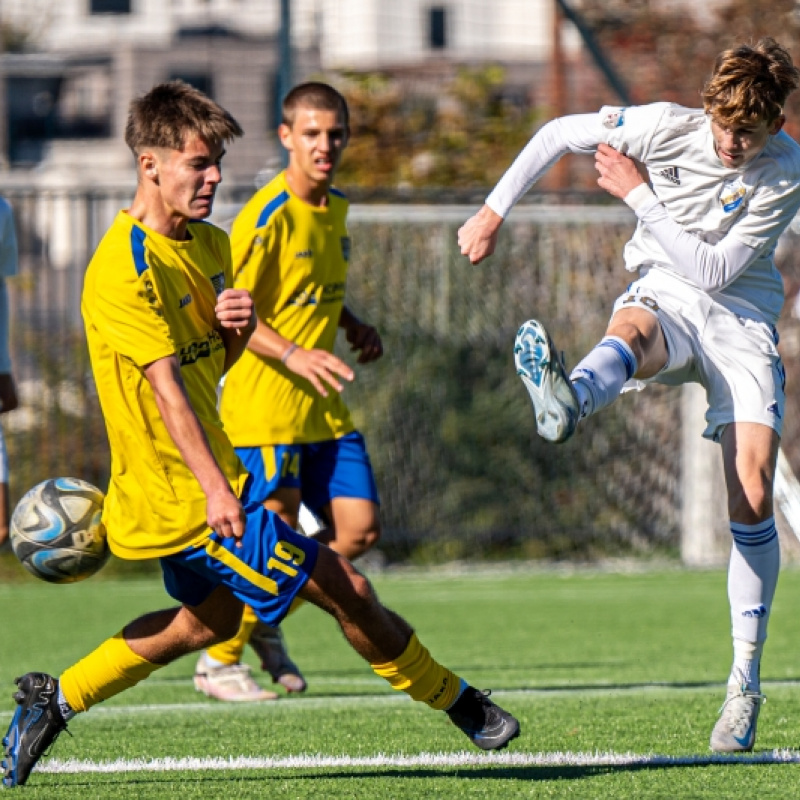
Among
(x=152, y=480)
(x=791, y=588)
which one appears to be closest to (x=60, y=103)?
(x=791, y=588)

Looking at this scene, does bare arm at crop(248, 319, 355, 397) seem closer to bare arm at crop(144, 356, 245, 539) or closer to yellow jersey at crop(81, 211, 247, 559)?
yellow jersey at crop(81, 211, 247, 559)

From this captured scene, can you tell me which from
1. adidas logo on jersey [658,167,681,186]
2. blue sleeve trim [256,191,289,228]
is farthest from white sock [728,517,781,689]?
blue sleeve trim [256,191,289,228]

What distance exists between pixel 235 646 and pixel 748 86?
3.13m

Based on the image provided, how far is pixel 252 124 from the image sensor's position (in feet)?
59.4

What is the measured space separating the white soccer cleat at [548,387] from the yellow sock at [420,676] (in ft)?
2.31

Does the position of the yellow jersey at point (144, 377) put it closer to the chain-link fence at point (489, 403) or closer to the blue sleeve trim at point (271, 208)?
the blue sleeve trim at point (271, 208)

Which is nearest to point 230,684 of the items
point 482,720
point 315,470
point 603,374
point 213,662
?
point 213,662

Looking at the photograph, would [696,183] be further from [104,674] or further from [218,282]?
[104,674]

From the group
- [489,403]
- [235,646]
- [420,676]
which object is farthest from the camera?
[489,403]

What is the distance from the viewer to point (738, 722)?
478cm

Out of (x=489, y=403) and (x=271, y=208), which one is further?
(x=489, y=403)

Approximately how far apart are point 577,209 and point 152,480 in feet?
29.6

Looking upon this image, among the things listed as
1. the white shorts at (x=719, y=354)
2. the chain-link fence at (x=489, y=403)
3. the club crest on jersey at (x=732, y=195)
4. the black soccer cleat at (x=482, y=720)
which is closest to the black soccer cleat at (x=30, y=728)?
the black soccer cleat at (x=482, y=720)

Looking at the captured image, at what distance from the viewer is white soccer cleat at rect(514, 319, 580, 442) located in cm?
448
